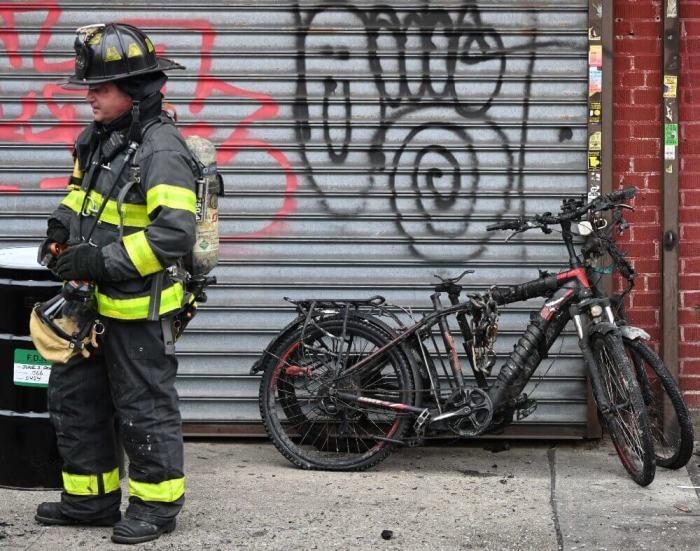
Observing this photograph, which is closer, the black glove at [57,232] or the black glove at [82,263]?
the black glove at [82,263]

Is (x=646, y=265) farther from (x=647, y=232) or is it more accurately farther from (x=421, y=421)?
(x=421, y=421)

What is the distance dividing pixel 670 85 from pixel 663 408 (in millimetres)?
1899

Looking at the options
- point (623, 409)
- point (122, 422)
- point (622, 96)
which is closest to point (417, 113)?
point (622, 96)

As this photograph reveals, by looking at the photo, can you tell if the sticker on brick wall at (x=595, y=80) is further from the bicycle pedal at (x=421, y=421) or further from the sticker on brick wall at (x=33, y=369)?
the sticker on brick wall at (x=33, y=369)

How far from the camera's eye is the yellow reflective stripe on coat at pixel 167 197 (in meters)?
5.48

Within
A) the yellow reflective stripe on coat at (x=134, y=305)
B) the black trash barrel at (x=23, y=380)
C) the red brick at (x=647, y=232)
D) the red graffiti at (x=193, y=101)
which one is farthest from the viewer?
the red graffiti at (x=193, y=101)

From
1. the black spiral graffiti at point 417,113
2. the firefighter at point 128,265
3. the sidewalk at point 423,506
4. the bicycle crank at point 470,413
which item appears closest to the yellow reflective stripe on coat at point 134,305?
the firefighter at point 128,265

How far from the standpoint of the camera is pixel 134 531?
5711mm

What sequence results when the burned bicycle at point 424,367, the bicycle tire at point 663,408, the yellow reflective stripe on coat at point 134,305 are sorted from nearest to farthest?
the yellow reflective stripe on coat at point 134,305, the bicycle tire at point 663,408, the burned bicycle at point 424,367

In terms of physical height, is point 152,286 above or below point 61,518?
above

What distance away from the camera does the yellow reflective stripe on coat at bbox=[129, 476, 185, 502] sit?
18.9 feet

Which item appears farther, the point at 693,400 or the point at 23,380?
the point at 693,400

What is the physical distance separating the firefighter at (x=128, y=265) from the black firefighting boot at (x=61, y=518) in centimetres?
16

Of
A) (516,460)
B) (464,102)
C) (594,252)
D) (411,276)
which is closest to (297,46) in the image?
(464,102)
